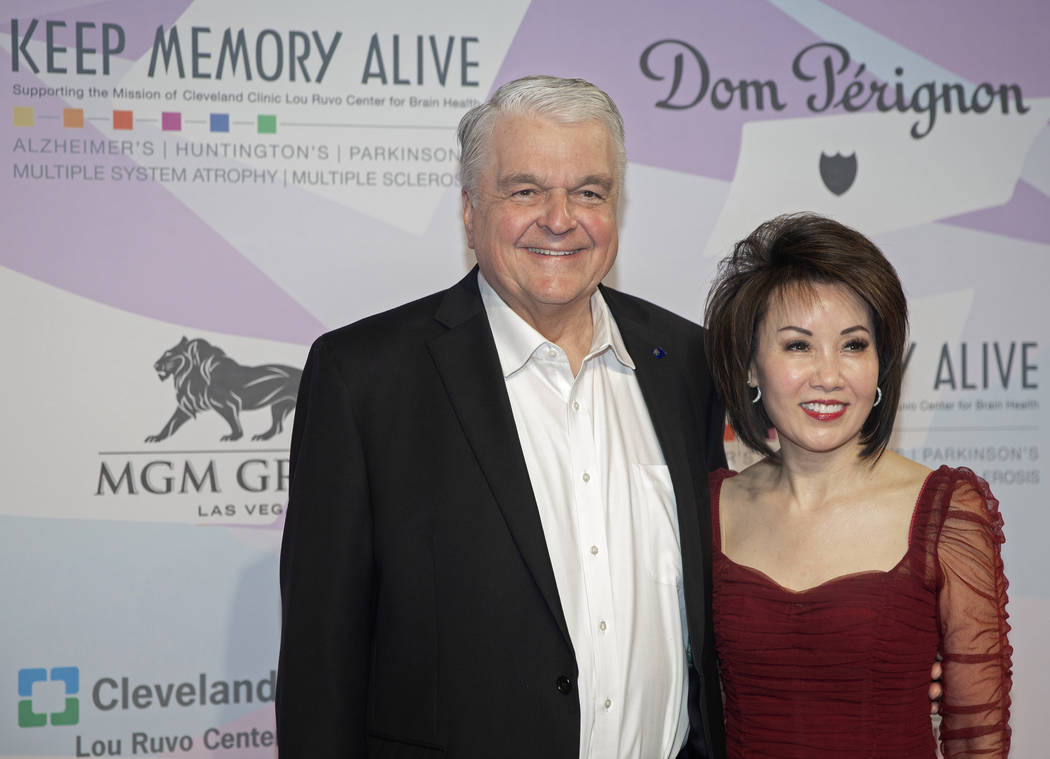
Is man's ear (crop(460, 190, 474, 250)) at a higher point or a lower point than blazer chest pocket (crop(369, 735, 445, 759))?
higher

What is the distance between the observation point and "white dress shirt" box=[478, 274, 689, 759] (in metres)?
1.87

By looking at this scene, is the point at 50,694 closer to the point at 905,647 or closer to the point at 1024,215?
the point at 905,647

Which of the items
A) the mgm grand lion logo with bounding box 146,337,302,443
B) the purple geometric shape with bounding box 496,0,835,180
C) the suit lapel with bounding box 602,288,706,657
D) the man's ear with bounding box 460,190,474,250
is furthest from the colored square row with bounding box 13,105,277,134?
the suit lapel with bounding box 602,288,706,657

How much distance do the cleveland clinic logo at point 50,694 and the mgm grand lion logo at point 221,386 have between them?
74cm

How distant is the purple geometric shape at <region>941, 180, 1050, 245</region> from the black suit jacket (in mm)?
2251

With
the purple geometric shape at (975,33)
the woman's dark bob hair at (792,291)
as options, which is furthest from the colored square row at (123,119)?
the purple geometric shape at (975,33)

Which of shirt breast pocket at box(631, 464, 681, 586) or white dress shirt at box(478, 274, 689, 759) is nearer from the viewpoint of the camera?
white dress shirt at box(478, 274, 689, 759)

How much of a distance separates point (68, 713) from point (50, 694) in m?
0.08

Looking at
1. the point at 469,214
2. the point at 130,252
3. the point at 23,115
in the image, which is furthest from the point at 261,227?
the point at 469,214

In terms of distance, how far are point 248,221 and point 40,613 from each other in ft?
4.28

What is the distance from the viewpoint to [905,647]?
1912mm

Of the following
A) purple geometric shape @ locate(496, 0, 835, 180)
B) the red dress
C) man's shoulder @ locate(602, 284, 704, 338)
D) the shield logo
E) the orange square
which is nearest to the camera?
the red dress

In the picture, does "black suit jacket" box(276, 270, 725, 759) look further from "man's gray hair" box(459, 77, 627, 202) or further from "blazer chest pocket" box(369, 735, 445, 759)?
"man's gray hair" box(459, 77, 627, 202)

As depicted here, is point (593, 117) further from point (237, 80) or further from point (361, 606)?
point (237, 80)
